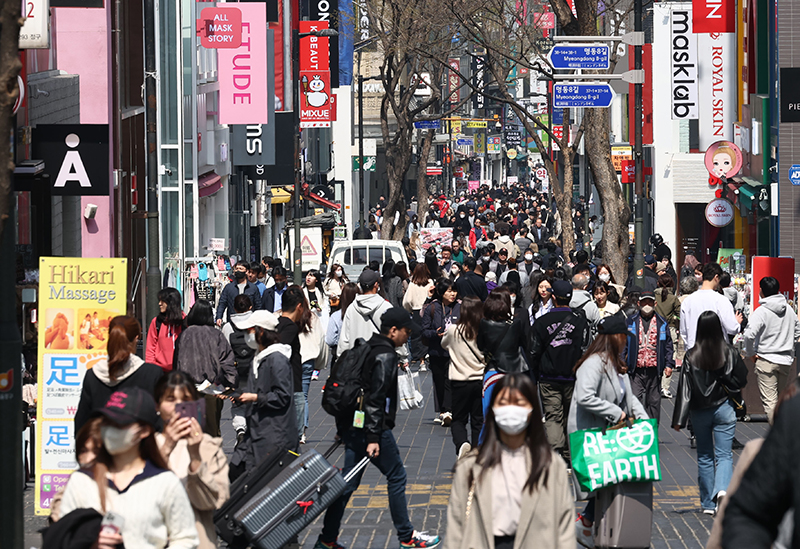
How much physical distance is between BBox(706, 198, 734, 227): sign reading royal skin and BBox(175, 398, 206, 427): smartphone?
83.3ft

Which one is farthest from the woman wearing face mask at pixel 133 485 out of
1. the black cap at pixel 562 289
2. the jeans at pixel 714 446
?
the black cap at pixel 562 289

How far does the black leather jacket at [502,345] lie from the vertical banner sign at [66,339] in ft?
10.9

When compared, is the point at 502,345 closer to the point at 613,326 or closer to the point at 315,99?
the point at 613,326

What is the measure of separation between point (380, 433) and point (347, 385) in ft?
1.29

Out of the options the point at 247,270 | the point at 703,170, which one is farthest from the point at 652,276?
the point at 703,170

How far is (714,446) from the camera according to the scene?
33.1 ft

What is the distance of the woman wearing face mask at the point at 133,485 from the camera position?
16.4 ft

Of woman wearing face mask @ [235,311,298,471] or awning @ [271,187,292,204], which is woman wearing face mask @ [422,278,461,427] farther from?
awning @ [271,187,292,204]

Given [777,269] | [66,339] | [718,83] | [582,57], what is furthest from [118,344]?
[718,83]

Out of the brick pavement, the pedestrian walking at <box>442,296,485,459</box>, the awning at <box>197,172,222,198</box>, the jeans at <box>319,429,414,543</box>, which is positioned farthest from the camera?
the awning at <box>197,172,222,198</box>

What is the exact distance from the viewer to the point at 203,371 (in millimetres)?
11484

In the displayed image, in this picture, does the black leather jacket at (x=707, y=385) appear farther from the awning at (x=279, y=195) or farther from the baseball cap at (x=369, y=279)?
the awning at (x=279, y=195)

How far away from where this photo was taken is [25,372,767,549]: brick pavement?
31.6ft

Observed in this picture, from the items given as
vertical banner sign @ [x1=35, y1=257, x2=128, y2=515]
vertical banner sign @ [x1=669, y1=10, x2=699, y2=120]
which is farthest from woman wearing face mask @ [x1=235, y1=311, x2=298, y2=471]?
vertical banner sign @ [x1=669, y1=10, x2=699, y2=120]
